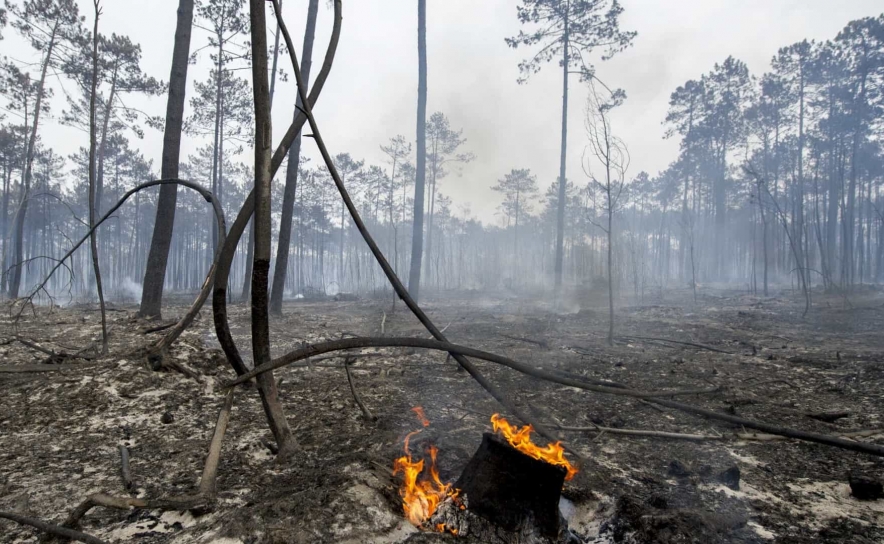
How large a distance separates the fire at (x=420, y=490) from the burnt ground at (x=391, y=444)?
0.28 ft

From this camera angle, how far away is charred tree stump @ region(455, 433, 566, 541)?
2316 mm

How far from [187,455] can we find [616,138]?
9.06 m

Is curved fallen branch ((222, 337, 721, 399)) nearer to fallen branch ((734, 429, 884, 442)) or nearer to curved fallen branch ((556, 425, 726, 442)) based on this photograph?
curved fallen branch ((556, 425, 726, 442))

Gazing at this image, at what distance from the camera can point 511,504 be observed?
236cm

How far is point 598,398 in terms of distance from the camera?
5.23 m

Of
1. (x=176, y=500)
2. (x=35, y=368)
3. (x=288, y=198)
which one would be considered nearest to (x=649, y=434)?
(x=176, y=500)

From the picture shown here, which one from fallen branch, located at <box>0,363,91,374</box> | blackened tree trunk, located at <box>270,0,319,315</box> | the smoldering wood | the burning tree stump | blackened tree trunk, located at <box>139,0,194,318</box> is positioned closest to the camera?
the smoldering wood

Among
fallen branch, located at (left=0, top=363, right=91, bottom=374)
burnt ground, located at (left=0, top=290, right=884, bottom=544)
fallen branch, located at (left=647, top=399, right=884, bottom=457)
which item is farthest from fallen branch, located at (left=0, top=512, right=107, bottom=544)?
fallen branch, located at (left=0, top=363, right=91, bottom=374)

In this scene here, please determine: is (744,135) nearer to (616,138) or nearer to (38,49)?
(616,138)

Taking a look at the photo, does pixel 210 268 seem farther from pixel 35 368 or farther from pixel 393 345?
pixel 35 368

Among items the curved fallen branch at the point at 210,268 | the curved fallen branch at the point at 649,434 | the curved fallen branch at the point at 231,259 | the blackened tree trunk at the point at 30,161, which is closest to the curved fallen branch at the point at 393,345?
the curved fallen branch at the point at 231,259

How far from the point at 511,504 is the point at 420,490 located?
61cm

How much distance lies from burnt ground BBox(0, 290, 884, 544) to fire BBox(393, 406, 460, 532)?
84mm

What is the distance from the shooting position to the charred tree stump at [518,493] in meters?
2.32
